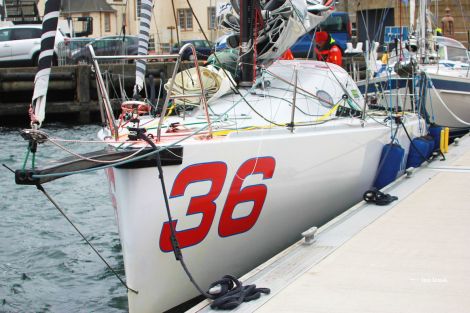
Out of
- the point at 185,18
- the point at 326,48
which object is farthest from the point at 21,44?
the point at 185,18

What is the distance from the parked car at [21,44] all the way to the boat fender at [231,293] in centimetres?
1977

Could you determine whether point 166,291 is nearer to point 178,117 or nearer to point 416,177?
point 178,117

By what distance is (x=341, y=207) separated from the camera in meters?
8.16

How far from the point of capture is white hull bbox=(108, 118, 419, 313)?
597 centimetres

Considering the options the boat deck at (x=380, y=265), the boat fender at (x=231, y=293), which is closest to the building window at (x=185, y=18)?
the boat deck at (x=380, y=265)

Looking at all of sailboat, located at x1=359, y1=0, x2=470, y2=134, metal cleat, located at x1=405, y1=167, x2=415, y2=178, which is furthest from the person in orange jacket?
metal cleat, located at x1=405, y1=167, x2=415, y2=178

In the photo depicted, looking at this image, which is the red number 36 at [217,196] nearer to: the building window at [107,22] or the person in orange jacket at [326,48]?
the person in orange jacket at [326,48]

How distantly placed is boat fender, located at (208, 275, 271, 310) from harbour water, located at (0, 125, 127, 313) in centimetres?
223

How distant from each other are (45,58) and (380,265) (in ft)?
9.53

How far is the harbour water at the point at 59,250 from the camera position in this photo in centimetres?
783

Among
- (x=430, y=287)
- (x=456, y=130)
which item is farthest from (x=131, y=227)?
(x=456, y=130)

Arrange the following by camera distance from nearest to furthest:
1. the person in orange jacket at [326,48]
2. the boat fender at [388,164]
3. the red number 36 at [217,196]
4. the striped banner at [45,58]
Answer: the striped banner at [45,58] < the red number 36 at [217,196] < the boat fender at [388,164] < the person in orange jacket at [326,48]

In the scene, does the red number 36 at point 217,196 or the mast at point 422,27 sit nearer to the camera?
the red number 36 at point 217,196

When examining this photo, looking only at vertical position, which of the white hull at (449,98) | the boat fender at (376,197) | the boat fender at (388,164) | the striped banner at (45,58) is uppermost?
the striped banner at (45,58)
